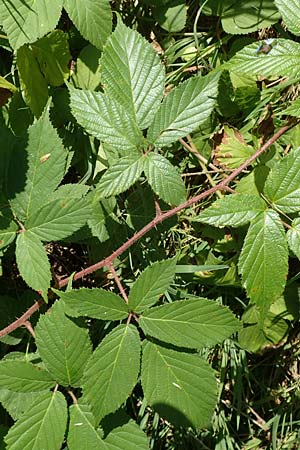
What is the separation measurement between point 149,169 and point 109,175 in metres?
0.09

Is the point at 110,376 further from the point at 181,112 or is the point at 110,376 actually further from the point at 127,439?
the point at 181,112

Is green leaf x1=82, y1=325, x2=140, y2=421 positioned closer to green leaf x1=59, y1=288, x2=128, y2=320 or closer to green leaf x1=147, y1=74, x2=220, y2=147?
green leaf x1=59, y1=288, x2=128, y2=320

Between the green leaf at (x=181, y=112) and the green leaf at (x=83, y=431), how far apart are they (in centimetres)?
63

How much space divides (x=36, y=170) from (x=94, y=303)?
34 cm

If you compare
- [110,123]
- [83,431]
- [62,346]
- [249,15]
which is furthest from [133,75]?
[83,431]

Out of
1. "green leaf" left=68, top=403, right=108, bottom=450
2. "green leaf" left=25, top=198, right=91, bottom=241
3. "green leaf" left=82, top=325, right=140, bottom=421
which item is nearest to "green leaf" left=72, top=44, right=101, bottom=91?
"green leaf" left=25, top=198, right=91, bottom=241

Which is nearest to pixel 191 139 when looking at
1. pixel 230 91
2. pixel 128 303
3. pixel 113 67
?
pixel 230 91

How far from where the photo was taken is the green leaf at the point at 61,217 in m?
1.40

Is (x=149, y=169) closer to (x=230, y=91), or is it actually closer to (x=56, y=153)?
(x=56, y=153)

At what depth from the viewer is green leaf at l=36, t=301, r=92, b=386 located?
1.40m

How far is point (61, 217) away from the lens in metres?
1.40

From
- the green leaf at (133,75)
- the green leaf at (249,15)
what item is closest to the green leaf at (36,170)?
the green leaf at (133,75)

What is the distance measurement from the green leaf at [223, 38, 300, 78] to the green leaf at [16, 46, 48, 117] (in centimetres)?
51

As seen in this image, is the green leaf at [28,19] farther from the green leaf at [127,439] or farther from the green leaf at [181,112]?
the green leaf at [127,439]
